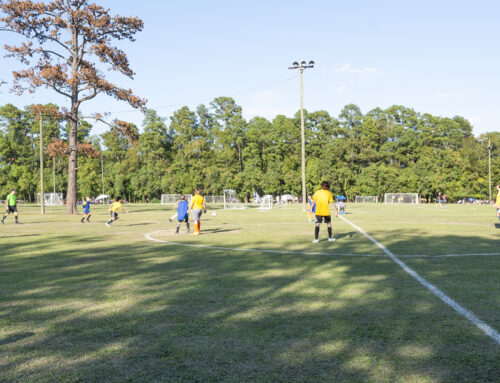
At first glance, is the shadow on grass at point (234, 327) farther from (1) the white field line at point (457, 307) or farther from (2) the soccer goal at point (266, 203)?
(2) the soccer goal at point (266, 203)

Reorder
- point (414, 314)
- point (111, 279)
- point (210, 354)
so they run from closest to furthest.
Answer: point (210, 354) → point (414, 314) → point (111, 279)

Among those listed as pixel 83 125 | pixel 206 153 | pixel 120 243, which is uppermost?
pixel 83 125

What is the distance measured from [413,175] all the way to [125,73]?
171 feet

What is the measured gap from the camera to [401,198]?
224 ft

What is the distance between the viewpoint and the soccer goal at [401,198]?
220 ft

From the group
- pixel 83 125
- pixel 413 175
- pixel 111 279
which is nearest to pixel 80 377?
pixel 111 279

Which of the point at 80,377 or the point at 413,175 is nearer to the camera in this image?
the point at 80,377

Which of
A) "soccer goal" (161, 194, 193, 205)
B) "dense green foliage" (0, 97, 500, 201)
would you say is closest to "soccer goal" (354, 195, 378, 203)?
"dense green foliage" (0, 97, 500, 201)

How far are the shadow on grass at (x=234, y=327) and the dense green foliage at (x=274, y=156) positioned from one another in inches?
2574

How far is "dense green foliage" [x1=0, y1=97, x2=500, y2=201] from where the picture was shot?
71.6 meters

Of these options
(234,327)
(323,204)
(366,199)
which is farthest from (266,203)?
(234,327)

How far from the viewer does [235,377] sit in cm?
329

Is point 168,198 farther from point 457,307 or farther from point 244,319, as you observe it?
point 457,307

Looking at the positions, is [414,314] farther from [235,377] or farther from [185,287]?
[185,287]
